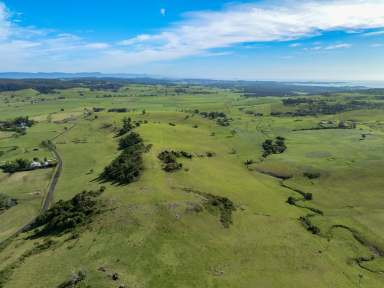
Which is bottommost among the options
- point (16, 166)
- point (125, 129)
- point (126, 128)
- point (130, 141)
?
point (16, 166)

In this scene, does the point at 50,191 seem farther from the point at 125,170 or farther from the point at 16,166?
the point at 16,166

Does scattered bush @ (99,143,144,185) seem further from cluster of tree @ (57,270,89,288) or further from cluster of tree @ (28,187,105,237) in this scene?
cluster of tree @ (57,270,89,288)

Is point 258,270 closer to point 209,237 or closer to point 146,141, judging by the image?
point 209,237

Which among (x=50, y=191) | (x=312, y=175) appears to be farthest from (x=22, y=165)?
(x=312, y=175)

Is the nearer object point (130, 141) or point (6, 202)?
point (6, 202)

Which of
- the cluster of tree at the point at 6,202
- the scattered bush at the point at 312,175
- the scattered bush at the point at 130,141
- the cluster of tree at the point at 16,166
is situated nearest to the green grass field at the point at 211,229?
the scattered bush at the point at 312,175

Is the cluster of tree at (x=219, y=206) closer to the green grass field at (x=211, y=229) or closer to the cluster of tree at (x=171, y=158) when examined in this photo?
the green grass field at (x=211, y=229)

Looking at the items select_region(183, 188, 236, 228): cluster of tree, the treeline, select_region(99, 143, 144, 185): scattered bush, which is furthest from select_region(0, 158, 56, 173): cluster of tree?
select_region(183, 188, 236, 228): cluster of tree
